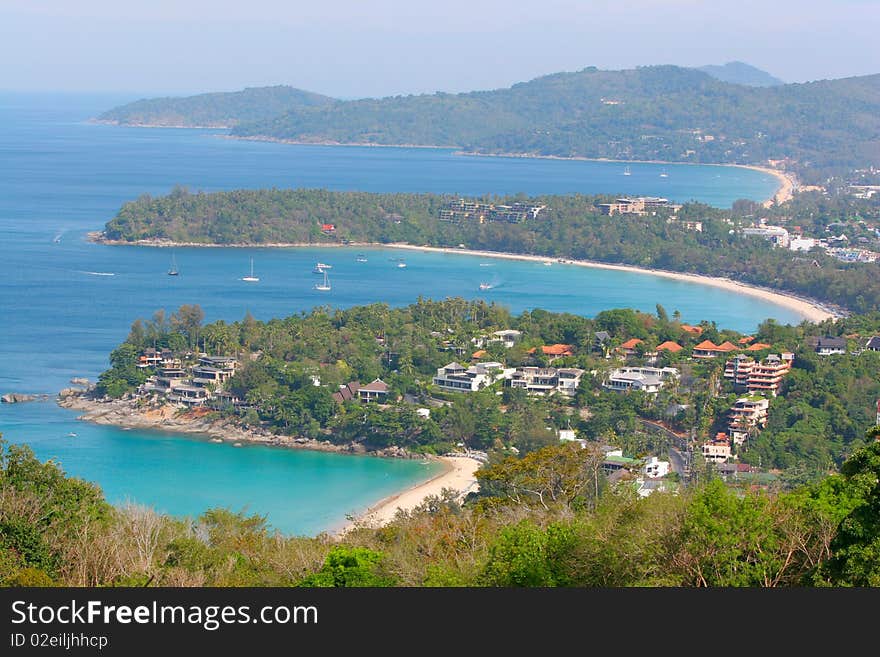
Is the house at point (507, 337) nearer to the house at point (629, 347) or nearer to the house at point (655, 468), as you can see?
the house at point (629, 347)

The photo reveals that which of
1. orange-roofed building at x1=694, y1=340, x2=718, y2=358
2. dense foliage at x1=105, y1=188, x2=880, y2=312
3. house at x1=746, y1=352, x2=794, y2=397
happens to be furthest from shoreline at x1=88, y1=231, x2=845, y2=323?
house at x1=746, y1=352, x2=794, y2=397

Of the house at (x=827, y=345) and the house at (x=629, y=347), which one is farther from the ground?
the house at (x=827, y=345)

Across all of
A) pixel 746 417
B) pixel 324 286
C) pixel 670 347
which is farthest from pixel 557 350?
pixel 324 286

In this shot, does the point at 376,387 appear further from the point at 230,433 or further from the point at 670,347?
the point at 670,347

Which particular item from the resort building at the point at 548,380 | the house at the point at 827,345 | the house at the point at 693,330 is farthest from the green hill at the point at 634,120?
the resort building at the point at 548,380

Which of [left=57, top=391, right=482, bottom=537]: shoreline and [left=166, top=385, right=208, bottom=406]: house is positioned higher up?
[left=166, top=385, right=208, bottom=406]: house

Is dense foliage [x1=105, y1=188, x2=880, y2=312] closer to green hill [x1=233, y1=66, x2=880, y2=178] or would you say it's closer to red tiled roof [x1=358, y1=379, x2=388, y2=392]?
red tiled roof [x1=358, y1=379, x2=388, y2=392]

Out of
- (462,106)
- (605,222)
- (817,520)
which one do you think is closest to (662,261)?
(605,222)
